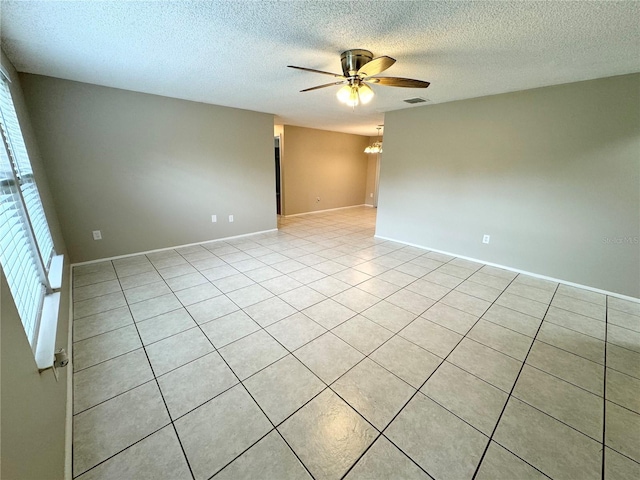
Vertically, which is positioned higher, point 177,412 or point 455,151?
point 455,151

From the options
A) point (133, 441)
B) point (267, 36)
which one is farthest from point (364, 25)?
point (133, 441)

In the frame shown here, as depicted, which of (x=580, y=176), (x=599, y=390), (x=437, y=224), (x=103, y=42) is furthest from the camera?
(x=437, y=224)

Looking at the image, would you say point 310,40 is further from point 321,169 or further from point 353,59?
point 321,169

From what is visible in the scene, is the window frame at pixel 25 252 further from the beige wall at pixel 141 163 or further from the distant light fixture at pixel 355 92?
the distant light fixture at pixel 355 92

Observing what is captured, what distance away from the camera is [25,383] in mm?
917

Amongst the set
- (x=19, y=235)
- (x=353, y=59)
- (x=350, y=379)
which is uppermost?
(x=353, y=59)

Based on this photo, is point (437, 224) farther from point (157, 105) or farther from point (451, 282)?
point (157, 105)

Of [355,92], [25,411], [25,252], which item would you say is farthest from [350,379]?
[355,92]

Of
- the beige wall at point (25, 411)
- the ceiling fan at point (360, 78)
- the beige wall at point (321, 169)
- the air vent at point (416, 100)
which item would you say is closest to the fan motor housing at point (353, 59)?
the ceiling fan at point (360, 78)

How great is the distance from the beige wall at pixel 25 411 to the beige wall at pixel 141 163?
2795 millimetres

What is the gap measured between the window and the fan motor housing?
91.7 inches

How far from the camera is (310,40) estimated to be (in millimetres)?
1895

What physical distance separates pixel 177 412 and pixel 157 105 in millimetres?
3815

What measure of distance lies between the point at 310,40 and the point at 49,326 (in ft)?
8.20
